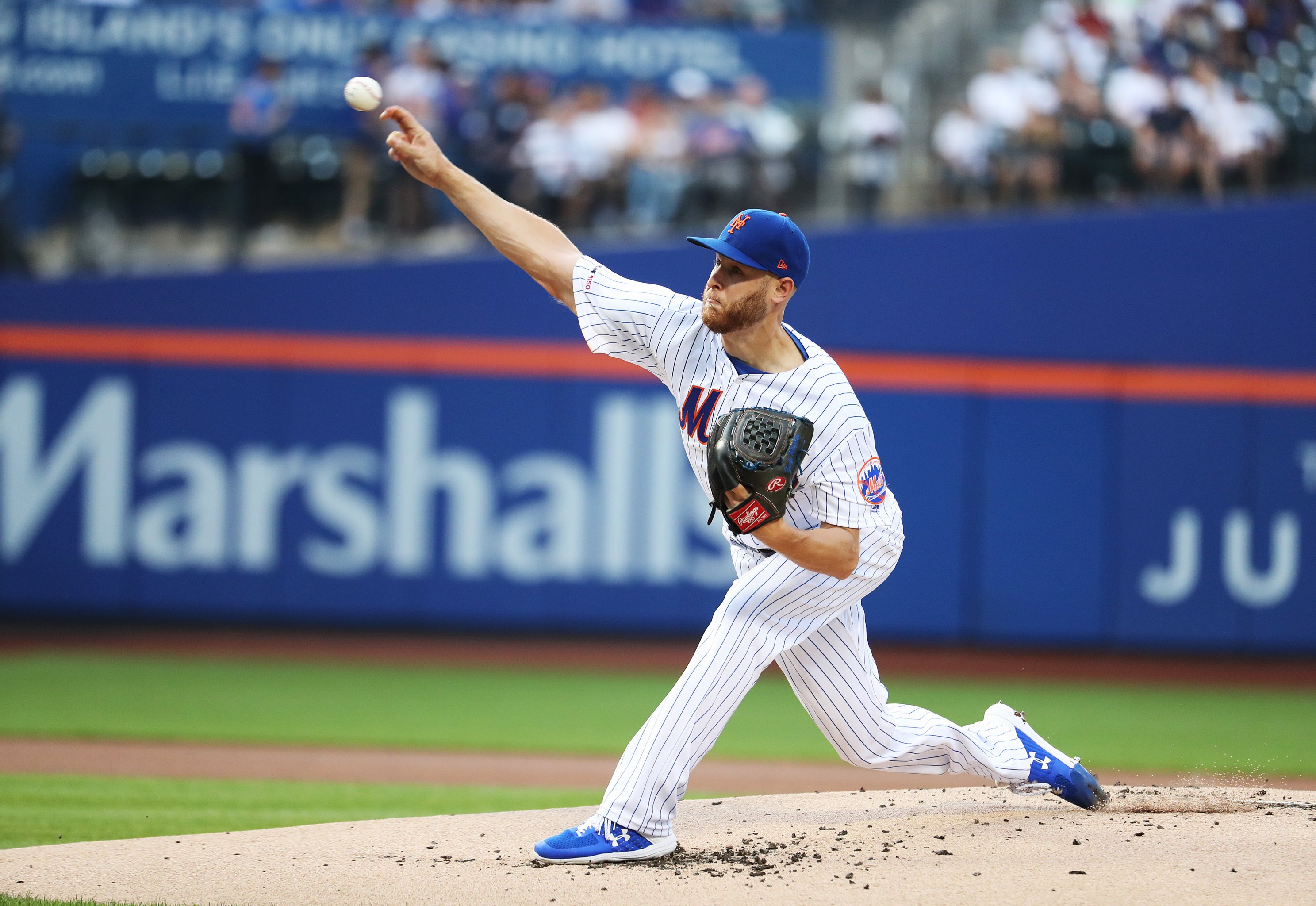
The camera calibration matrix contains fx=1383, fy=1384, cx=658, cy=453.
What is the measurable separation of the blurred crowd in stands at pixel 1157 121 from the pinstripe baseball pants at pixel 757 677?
302 inches

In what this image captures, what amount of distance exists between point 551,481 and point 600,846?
22.6 feet

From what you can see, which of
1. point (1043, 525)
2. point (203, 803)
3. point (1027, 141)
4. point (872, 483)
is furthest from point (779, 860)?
point (1027, 141)

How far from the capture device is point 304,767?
21.4 ft

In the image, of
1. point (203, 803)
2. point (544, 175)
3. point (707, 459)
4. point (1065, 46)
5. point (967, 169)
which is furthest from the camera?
point (1065, 46)

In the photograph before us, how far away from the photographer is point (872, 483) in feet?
12.4

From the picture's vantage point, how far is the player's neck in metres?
3.79

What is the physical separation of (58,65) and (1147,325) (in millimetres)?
8920

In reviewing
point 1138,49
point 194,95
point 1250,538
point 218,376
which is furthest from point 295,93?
point 1250,538

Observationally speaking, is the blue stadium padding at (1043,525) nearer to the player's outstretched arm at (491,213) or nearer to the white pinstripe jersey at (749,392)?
the white pinstripe jersey at (749,392)

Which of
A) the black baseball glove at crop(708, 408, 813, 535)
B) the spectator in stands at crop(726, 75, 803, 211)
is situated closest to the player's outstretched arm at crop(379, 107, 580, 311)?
the black baseball glove at crop(708, 408, 813, 535)

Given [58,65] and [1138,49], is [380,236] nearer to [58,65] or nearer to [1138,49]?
[58,65]

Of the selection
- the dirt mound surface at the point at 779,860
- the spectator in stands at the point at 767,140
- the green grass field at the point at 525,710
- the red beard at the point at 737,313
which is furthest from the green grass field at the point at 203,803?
the spectator in stands at the point at 767,140

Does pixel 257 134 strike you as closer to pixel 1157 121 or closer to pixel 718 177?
pixel 718 177

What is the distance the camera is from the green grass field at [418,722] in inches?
217
